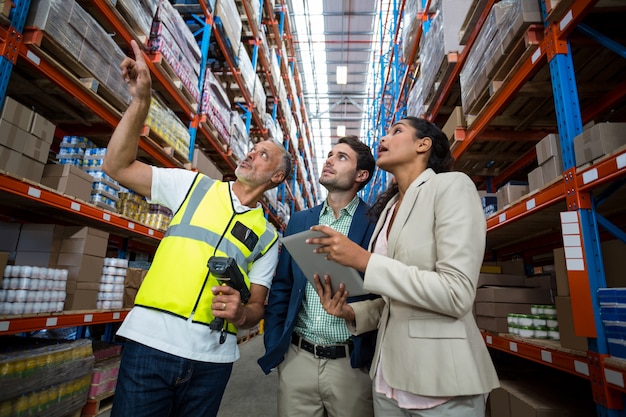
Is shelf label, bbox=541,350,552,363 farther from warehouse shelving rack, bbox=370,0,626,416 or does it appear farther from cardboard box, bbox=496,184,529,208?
cardboard box, bbox=496,184,529,208

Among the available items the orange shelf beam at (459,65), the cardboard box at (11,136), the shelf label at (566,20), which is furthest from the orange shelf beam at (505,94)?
the cardboard box at (11,136)

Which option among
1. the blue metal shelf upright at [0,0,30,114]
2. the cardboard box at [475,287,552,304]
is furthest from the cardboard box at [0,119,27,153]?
the cardboard box at [475,287,552,304]

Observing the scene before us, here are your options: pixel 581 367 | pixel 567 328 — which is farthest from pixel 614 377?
pixel 567 328

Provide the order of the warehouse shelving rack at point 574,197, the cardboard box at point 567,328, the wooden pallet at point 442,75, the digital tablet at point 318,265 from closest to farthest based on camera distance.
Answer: the digital tablet at point 318,265
the warehouse shelving rack at point 574,197
the cardboard box at point 567,328
the wooden pallet at point 442,75

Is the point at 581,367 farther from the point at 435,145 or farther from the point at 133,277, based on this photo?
the point at 133,277

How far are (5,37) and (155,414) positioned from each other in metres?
2.50

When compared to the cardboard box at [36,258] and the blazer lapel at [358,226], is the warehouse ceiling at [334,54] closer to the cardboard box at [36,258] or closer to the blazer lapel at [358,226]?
the cardboard box at [36,258]

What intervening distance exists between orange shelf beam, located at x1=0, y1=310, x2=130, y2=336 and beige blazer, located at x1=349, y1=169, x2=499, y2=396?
2.49 meters

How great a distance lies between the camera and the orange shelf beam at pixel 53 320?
2294 millimetres

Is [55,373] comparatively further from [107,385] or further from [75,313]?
[107,385]

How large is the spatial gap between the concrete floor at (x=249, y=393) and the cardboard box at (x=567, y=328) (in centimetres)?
277

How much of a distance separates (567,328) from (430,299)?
1781mm

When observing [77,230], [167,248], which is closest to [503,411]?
[167,248]

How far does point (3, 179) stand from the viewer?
7.29 feet
